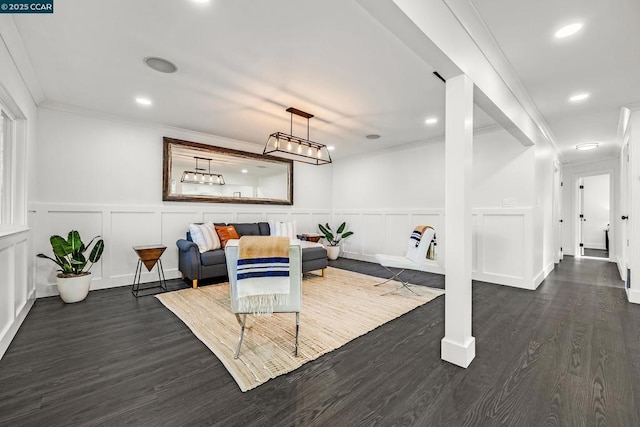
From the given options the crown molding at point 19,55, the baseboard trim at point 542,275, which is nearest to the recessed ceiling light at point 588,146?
the baseboard trim at point 542,275

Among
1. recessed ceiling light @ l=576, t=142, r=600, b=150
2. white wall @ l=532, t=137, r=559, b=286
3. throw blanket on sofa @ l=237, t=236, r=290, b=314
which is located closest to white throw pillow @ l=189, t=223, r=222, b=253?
throw blanket on sofa @ l=237, t=236, r=290, b=314

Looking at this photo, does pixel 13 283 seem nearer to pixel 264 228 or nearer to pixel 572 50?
pixel 264 228

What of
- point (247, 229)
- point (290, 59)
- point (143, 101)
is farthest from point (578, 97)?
point (143, 101)

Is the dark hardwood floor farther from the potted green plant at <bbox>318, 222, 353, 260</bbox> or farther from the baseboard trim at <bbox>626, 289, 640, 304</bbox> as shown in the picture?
the potted green plant at <bbox>318, 222, 353, 260</bbox>

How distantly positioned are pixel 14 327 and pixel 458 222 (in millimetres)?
3763

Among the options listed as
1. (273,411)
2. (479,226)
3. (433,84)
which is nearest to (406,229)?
(479,226)

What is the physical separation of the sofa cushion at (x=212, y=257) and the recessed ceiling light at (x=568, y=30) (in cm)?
425

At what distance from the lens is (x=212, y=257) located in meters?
3.90

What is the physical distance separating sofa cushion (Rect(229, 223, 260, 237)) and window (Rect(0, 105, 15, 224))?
2639 millimetres

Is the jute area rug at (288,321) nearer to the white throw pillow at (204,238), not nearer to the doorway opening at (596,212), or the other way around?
the white throw pillow at (204,238)

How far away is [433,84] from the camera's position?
2.90 m

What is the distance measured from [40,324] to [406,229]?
17.2 ft

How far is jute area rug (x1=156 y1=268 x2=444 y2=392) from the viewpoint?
77.1 inches

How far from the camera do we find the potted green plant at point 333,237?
623cm
